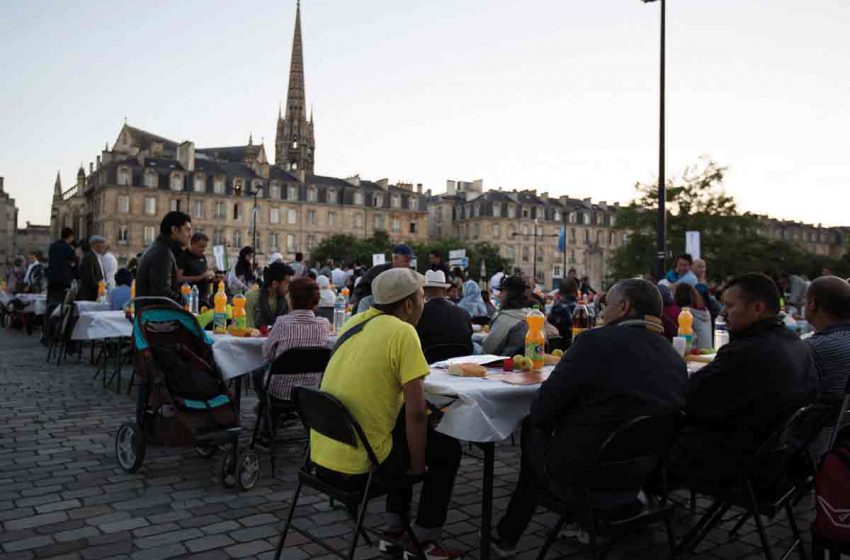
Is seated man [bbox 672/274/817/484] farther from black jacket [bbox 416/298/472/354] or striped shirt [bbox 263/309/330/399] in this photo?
striped shirt [bbox 263/309/330/399]

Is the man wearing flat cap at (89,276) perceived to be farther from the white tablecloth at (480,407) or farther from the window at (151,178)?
the window at (151,178)

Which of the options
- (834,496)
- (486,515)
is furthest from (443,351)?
(834,496)

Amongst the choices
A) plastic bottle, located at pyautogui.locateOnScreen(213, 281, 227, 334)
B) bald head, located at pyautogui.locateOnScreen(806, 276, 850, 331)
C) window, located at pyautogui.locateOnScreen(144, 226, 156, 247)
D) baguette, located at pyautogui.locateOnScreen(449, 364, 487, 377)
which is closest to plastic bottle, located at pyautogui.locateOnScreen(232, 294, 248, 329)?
plastic bottle, located at pyautogui.locateOnScreen(213, 281, 227, 334)

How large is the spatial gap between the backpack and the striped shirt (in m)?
3.60

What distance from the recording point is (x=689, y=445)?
13.2ft

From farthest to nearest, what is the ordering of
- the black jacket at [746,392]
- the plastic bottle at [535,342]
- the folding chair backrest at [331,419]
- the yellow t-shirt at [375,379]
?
the plastic bottle at [535,342] < the black jacket at [746,392] < the yellow t-shirt at [375,379] < the folding chair backrest at [331,419]

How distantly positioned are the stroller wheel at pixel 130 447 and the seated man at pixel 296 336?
3.95 feet

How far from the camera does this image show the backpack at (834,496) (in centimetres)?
310

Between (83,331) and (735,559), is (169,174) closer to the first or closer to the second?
(83,331)

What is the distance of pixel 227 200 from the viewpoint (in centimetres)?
7875

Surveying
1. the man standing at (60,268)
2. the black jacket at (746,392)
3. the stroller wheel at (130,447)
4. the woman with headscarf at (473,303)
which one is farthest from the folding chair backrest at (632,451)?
the man standing at (60,268)

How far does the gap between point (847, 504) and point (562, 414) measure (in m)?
1.29

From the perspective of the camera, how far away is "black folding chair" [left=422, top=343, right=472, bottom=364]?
6.01 m

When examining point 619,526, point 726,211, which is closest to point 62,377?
point 619,526
